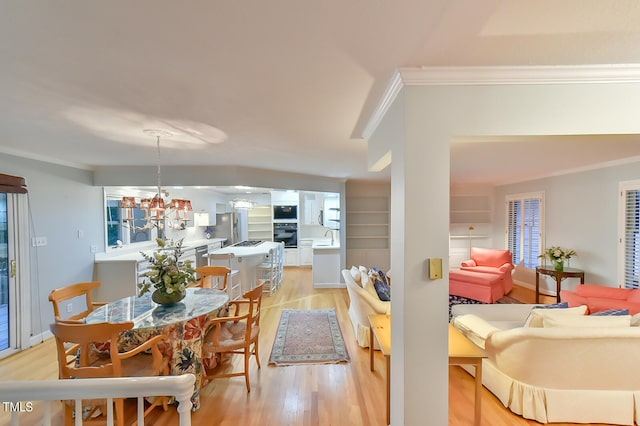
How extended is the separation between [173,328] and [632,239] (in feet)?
19.3

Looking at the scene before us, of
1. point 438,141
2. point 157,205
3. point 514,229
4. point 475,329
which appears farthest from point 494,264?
point 157,205

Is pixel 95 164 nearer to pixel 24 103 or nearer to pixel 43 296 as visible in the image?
pixel 43 296

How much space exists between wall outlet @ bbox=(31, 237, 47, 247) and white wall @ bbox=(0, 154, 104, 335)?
52mm

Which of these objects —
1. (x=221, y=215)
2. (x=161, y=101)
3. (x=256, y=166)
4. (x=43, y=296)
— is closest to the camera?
(x=161, y=101)

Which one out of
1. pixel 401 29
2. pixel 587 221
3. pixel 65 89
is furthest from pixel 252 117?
pixel 587 221

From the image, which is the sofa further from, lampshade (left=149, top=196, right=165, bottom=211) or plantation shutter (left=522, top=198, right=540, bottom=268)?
lampshade (left=149, top=196, right=165, bottom=211)

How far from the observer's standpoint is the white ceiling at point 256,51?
Result: 1058 mm

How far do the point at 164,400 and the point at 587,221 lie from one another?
6350 mm

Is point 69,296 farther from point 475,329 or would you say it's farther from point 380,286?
point 475,329

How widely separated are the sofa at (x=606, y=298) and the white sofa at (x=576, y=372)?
3.43 ft

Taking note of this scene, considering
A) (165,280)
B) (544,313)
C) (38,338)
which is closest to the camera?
(544,313)

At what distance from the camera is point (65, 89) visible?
1.71m

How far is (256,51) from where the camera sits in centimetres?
132

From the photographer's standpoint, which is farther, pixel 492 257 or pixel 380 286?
pixel 492 257
